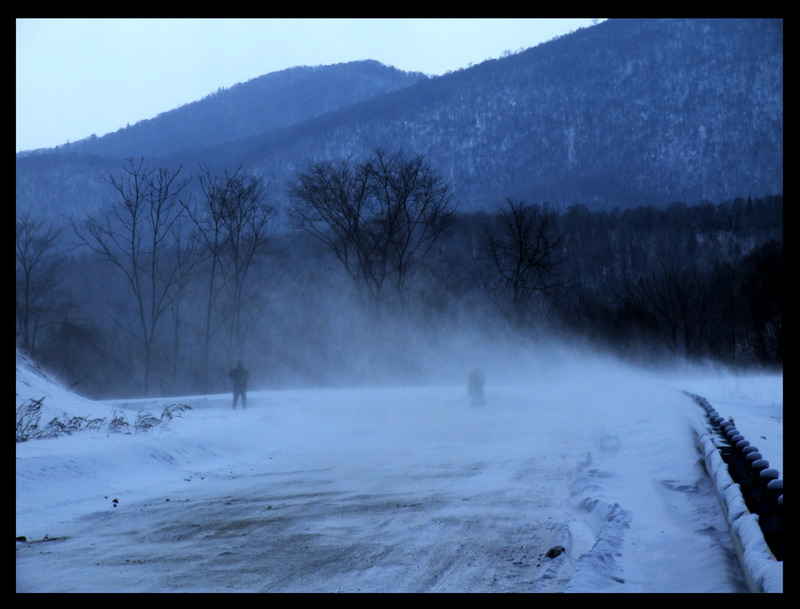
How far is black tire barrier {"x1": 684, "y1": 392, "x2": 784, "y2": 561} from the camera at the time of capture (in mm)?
5164

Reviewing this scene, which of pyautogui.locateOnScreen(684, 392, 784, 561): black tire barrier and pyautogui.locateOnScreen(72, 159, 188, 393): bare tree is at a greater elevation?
pyautogui.locateOnScreen(72, 159, 188, 393): bare tree

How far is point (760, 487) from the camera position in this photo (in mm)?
5609

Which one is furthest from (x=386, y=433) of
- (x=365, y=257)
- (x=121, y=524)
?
(x=365, y=257)

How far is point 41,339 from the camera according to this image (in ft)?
210

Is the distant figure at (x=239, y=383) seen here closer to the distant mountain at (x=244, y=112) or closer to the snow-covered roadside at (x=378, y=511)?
the snow-covered roadside at (x=378, y=511)

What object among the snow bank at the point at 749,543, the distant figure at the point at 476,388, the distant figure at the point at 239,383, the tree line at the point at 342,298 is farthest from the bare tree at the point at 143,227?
the snow bank at the point at 749,543

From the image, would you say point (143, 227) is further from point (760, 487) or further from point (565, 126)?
point (565, 126)

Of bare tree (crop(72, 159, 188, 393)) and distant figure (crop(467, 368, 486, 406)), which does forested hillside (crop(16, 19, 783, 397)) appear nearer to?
bare tree (crop(72, 159, 188, 393))

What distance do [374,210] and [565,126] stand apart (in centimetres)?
11351

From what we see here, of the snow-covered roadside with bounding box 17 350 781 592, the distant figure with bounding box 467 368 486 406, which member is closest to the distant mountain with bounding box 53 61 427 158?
the distant figure with bounding box 467 368 486 406

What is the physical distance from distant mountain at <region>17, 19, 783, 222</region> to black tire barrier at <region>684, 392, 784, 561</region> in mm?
102823

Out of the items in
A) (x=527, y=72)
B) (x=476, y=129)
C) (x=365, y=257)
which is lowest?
(x=365, y=257)

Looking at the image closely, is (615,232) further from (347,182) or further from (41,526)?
(41,526)
